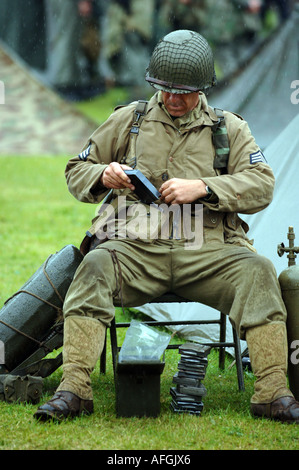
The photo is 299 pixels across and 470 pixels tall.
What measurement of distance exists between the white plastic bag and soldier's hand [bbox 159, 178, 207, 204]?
2.17 feet

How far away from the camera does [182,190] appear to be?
14.1 ft

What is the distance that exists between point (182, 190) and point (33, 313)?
1.04m

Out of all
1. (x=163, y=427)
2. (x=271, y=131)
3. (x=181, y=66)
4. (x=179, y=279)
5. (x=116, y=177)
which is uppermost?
(x=181, y=66)

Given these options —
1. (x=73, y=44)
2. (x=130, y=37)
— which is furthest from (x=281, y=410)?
(x=73, y=44)

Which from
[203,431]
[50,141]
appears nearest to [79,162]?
[203,431]

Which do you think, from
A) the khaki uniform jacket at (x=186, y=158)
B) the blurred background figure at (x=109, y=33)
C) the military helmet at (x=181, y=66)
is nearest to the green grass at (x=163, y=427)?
the khaki uniform jacket at (x=186, y=158)

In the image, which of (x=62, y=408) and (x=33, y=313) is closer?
(x=62, y=408)

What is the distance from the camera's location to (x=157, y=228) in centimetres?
445

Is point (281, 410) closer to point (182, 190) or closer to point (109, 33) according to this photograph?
point (182, 190)

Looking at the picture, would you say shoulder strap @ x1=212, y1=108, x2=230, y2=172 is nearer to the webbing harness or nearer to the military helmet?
the webbing harness

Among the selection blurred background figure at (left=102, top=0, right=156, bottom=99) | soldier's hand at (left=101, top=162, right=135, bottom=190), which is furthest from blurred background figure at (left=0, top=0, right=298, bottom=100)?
soldier's hand at (left=101, top=162, right=135, bottom=190)

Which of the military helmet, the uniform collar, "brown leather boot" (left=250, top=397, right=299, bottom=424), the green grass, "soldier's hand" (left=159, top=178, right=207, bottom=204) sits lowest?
the green grass

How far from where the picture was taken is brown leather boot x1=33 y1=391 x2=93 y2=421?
12.7 feet

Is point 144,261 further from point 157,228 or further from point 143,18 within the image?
point 143,18
